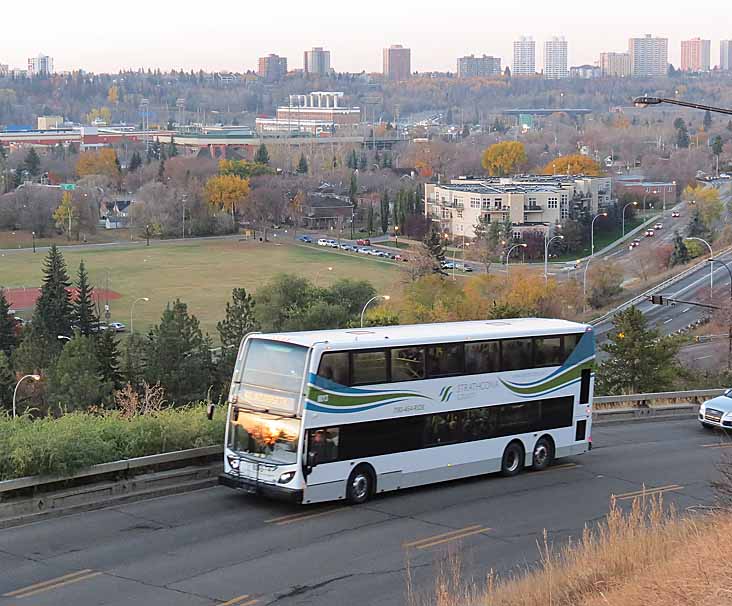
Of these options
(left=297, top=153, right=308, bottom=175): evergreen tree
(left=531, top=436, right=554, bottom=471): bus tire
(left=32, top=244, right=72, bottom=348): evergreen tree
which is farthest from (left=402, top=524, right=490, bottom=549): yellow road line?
(left=297, top=153, right=308, bottom=175): evergreen tree

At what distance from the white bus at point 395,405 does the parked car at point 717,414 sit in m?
6.14

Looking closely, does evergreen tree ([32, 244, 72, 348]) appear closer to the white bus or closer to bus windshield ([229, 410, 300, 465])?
the white bus

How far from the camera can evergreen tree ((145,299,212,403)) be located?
51312 millimetres

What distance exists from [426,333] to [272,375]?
275cm

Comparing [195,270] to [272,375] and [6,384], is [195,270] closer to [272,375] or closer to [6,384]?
[6,384]

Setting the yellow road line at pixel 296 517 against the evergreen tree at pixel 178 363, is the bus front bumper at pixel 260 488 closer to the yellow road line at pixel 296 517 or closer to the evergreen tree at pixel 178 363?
the yellow road line at pixel 296 517

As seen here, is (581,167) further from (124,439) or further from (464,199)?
(124,439)

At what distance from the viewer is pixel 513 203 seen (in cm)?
12006

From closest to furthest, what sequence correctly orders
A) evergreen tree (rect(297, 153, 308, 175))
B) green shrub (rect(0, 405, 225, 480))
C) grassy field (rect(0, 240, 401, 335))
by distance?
green shrub (rect(0, 405, 225, 480)) → grassy field (rect(0, 240, 401, 335)) → evergreen tree (rect(297, 153, 308, 175))

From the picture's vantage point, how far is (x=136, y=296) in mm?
87625

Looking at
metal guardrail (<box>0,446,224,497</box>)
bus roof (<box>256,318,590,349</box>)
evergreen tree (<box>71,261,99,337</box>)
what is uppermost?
bus roof (<box>256,318,590,349</box>)

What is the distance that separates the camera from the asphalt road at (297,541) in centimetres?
1291

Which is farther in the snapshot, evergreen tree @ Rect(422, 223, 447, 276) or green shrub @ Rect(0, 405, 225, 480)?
evergreen tree @ Rect(422, 223, 447, 276)

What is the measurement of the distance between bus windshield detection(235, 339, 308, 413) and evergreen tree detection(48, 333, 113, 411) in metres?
27.8
